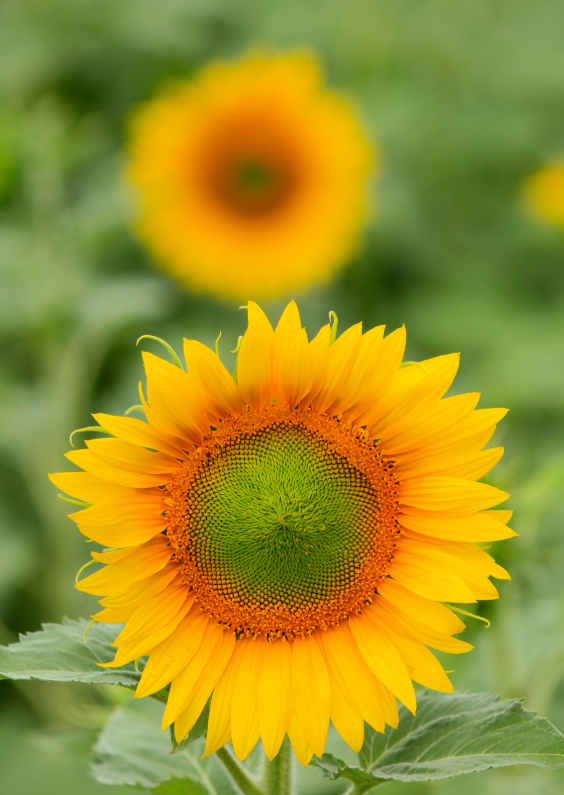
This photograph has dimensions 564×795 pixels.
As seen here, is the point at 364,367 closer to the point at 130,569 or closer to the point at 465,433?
the point at 465,433

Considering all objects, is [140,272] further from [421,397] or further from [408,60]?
[421,397]

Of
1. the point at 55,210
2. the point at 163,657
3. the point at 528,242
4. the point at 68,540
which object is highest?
the point at 528,242

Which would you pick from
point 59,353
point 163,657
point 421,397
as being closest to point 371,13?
point 59,353

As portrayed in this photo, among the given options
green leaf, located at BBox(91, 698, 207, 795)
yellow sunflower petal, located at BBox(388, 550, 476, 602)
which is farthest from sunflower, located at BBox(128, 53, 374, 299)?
yellow sunflower petal, located at BBox(388, 550, 476, 602)

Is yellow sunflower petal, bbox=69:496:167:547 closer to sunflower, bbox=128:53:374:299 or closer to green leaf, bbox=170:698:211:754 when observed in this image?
green leaf, bbox=170:698:211:754

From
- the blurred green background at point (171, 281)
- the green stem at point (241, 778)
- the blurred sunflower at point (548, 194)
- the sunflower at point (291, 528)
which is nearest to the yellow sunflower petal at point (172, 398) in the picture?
the sunflower at point (291, 528)

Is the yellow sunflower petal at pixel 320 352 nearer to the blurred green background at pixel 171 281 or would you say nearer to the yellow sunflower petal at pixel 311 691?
the yellow sunflower petal at pixel 311 691
